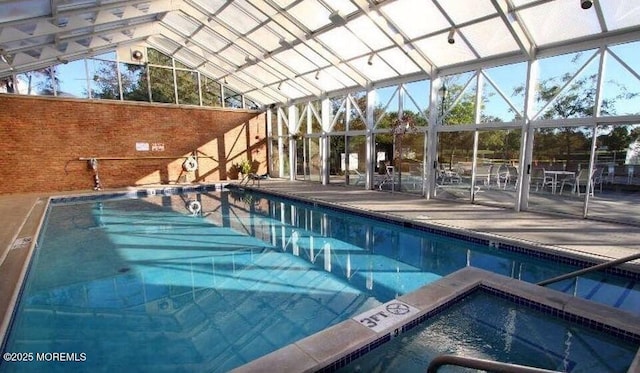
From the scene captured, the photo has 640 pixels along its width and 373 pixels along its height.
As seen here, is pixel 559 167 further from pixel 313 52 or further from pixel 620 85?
pixel 313 52

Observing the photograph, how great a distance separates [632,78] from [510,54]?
78.9 inches

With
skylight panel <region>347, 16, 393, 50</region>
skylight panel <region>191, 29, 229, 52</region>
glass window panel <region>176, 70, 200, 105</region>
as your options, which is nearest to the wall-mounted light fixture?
glass window panel <region>176, 70, 200, 105</region>

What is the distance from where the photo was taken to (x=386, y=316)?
9.37 feet

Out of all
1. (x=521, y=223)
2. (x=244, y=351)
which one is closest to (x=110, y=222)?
(x=244, y=351)

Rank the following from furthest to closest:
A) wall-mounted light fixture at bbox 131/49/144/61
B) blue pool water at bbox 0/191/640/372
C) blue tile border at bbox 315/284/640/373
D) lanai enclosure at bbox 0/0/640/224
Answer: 1. wall-mounted light fixture at bbox 131/49/144/61
2. lanai enclosure at bbox 0/0/640/224
3. blue pool water at bbox 0/191/640/372
4. blue tile border at bbox 315/284/640/373

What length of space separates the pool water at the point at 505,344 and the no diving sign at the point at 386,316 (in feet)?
0.44

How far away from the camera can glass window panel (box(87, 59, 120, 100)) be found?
10.7 meters

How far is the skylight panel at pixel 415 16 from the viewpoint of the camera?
6.00m

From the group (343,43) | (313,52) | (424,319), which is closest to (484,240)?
(424,319)

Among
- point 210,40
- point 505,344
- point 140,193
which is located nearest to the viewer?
point 505,344

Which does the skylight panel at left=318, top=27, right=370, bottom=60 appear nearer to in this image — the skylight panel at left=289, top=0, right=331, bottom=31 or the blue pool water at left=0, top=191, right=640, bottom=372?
the skylight panel at left=289, top=0, right=331, bottom=31

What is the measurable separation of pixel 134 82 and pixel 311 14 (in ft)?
25.3

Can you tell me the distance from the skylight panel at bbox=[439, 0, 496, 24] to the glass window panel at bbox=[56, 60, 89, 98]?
1083cm

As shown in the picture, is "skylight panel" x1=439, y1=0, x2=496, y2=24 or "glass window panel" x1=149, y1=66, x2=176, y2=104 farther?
"glass window panel" x1=149, y1=66, x2=176, y2=104
